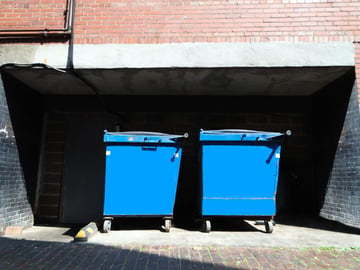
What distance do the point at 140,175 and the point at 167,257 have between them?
1.42 m

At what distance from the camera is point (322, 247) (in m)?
3.47

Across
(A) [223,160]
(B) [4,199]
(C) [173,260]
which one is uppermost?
(A) [223,160]

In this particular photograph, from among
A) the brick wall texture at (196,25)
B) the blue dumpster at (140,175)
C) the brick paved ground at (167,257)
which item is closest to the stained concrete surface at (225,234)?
the brick paved ground at (167,257)

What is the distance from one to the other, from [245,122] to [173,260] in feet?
12.4

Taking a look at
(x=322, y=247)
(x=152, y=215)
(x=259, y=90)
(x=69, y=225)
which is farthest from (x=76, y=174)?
(x=322, y=247)

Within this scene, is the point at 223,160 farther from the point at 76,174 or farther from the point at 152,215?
the point at 76,174

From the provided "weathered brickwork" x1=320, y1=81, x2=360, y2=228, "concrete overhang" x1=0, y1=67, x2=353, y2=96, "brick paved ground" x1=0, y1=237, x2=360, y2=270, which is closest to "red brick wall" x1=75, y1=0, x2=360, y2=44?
"concrete overhang" x1=0, y1=67, x2=353, y2=96

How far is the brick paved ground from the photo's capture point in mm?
2895

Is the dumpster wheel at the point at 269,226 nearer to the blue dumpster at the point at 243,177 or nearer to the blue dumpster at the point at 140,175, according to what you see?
the blue dumpster at the point at 243,177

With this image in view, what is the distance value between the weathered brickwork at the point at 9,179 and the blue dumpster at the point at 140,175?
1.83 m

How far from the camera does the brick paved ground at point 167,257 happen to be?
114 inches

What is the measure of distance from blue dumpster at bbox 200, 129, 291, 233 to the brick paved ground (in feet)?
2.40

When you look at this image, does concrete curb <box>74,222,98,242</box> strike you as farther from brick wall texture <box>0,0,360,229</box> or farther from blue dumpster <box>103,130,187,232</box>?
brick wall texture <box>0,0,360,229</box>

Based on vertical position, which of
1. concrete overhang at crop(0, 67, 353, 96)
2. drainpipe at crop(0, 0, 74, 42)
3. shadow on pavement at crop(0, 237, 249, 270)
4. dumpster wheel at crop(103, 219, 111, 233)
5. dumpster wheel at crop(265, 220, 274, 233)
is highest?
drainpipe at crop(0, 0, 74, 42)
